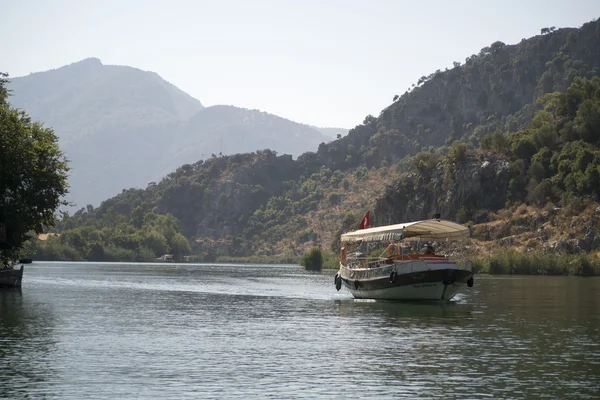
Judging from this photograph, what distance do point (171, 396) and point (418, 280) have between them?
40530mm

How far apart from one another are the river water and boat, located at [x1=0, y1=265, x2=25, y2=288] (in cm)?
1052

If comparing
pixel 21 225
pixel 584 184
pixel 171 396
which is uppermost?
pixel 584 184

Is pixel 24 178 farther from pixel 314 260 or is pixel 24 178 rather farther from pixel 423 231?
pixel 314 260

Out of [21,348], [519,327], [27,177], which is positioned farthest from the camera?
[27,177]

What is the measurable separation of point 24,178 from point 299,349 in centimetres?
4017

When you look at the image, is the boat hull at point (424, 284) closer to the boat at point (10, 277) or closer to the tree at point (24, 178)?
the tree at point (24, 178)

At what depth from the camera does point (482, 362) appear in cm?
3516

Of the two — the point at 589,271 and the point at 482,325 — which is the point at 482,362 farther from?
the point at 589,271

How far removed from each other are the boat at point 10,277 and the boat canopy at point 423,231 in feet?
111

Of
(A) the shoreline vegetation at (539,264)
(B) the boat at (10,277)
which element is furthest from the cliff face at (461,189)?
(B) the boat at (10,277)

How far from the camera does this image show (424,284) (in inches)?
2616

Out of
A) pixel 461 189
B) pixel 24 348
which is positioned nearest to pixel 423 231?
pixel 24 348

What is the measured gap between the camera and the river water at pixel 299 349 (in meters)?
29.4

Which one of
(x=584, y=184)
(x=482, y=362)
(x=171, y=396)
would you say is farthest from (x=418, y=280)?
(x=584, y=184)
